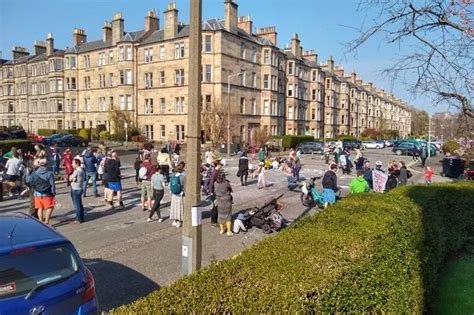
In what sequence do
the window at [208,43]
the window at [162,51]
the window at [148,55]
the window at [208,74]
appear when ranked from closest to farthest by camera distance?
the window at [208,43] → the window at [208,74] → the window at [162,51] → the window at [148,55]

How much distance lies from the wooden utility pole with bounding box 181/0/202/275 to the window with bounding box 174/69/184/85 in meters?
44.1

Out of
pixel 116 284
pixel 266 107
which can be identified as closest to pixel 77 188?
pixel 116 284

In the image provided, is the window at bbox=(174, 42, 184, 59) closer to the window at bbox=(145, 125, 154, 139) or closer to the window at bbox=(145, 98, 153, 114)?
the window at bbox=(145, 98, 153, 114)

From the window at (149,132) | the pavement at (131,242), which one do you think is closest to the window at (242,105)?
the window at (149,132)

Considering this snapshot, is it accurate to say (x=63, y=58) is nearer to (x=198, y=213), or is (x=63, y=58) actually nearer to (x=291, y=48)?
(x=291, y=48)

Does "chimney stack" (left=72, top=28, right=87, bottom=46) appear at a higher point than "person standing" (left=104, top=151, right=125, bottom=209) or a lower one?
higher

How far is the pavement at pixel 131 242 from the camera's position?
706 centimetres

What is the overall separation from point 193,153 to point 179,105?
44489 mm

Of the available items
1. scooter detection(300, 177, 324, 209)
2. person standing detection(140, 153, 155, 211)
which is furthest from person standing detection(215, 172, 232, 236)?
scooter detection(300, 177, 324, 209)

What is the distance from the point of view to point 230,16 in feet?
157

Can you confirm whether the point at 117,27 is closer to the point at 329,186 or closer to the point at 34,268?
the point at 329,186

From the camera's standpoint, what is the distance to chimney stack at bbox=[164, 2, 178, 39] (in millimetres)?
48266

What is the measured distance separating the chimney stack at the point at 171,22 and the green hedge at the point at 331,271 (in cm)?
4577

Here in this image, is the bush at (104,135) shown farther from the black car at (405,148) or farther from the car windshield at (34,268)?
the car windshield at (34,268)
